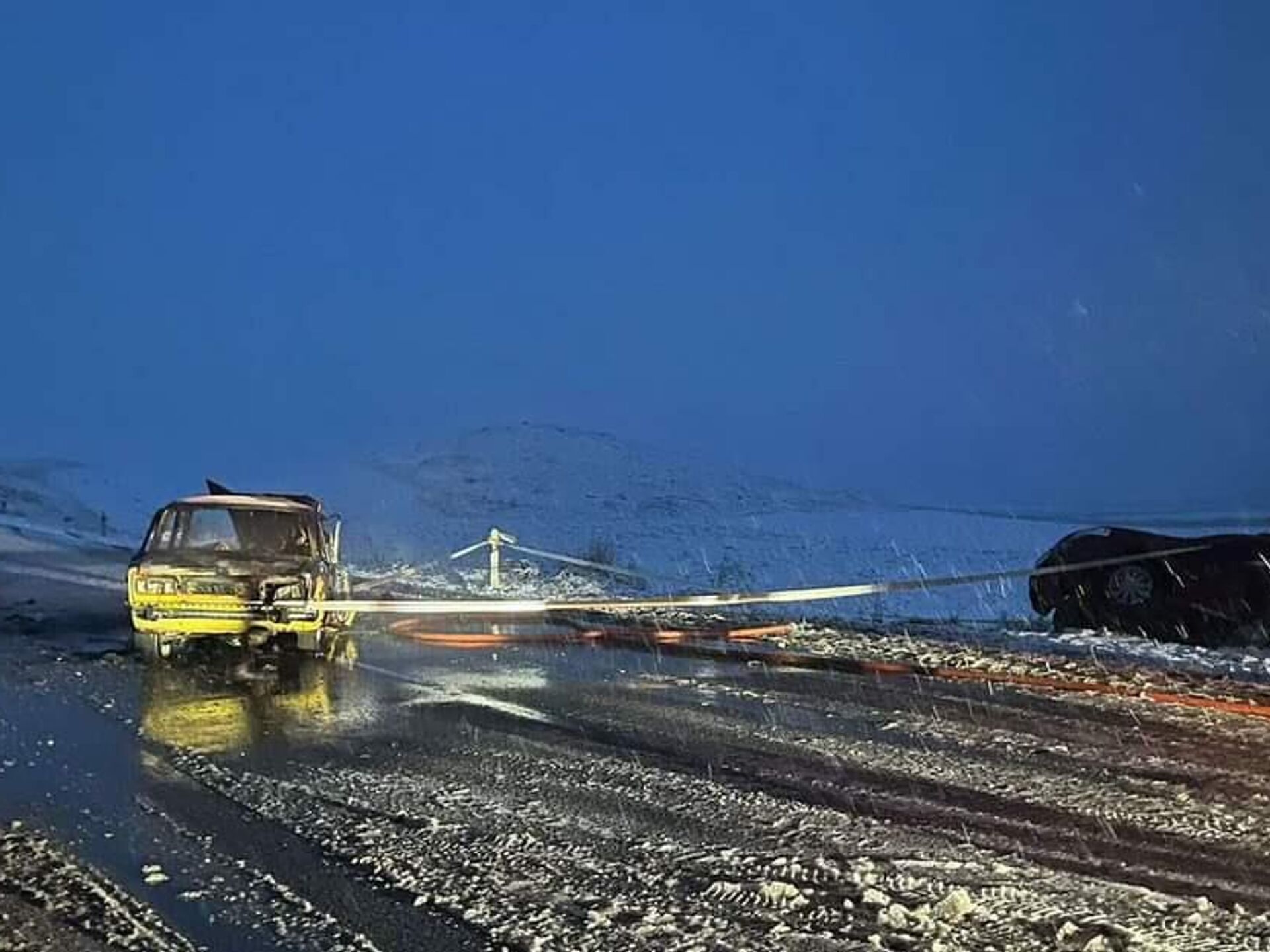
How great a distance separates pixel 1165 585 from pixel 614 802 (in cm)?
925

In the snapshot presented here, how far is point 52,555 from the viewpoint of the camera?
23.9 m

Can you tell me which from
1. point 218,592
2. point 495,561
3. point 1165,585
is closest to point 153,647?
point 218,592

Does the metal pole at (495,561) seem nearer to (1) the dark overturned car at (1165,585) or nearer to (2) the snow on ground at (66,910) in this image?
(1) the dark overturned car at (1165,585)

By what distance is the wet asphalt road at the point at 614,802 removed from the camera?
17.1 ft

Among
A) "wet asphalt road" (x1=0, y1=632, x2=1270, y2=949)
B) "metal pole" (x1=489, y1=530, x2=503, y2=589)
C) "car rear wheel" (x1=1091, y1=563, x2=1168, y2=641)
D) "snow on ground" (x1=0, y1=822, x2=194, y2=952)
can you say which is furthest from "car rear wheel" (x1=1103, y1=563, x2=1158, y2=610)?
"snow on ground" (x1=0, y1=822, x2=194, y2=952)

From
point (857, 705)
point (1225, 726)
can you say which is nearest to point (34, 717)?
point (857, 705)

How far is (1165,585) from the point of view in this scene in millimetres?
14062

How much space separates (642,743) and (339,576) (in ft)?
20.6

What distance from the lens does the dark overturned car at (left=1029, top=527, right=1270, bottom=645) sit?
528 inches

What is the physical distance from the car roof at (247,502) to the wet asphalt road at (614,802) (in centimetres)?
269

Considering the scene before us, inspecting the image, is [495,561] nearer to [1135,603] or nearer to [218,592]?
[218,592]

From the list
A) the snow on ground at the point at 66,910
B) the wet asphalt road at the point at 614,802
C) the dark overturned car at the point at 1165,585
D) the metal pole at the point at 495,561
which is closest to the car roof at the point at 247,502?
the wet asphalt road at the point at 614,802

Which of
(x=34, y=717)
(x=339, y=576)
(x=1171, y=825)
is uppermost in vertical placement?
→ (x=339, y=576)

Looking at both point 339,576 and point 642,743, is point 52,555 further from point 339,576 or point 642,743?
point 642,743
